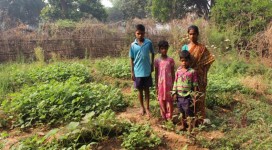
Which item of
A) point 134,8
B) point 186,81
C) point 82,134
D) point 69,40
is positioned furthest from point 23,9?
point 186,81

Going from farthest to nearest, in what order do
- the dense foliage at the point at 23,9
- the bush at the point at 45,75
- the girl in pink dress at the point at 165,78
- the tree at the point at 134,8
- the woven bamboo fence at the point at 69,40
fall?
the dense foliage at the point at 23,9 < the tree at the point at 134,8 < the woven bamboo fence at the point at 69,40 < the bush at the point at 45,75 < the girl in pink dress at the point at 165,78

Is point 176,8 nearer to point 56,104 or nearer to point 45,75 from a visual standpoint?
point 45,75

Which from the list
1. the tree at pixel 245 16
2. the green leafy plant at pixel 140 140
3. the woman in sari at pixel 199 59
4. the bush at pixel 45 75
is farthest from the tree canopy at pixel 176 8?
the green leafy plant at pixel 140 140

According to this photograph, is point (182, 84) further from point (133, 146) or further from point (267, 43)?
point (267, 43)

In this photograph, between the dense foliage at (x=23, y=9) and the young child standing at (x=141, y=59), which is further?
the dense foliage at (x=23, y=9)

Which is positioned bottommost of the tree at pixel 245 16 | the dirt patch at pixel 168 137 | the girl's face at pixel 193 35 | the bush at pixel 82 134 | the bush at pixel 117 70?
the dirt patch at pixel 168 137

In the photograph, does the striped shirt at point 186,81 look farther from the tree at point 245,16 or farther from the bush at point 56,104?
the tree at point 245,16

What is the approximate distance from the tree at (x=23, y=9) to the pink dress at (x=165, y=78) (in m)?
30.6

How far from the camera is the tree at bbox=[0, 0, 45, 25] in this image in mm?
30938

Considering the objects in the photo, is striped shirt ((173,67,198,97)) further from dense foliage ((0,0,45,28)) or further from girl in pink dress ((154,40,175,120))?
dense foliage ((0,0,45,28))

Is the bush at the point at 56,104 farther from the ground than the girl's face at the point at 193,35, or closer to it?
closer to it

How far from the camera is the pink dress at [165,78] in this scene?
3910mm

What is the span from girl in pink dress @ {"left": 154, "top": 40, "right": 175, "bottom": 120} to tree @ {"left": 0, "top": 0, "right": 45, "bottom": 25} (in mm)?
30528

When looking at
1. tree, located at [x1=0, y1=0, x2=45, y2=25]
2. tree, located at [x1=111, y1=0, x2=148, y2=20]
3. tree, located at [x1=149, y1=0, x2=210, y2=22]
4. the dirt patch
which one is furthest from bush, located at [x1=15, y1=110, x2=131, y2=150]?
tree, located at [x1=0, y1=0, x2=45, y2=25]
